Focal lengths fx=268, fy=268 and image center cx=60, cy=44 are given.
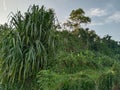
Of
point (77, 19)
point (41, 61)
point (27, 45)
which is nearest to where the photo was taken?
point (41, 61)

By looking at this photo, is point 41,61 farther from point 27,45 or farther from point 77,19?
point 77,19

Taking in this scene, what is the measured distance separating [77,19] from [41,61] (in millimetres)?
5321

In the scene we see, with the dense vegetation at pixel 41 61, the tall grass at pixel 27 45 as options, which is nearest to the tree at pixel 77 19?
the dense vegetation at pixel 41 61

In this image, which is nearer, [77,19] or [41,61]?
[41,61]

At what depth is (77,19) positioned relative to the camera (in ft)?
33.7

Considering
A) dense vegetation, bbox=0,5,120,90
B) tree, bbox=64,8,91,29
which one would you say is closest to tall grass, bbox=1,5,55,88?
dense vegetation, bbox=0,5,120,90

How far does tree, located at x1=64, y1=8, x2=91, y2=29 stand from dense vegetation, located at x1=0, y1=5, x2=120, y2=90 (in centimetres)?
441

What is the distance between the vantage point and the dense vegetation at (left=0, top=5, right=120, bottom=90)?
4.80 meters

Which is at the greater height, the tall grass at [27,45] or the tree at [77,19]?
the tree at [77,19]

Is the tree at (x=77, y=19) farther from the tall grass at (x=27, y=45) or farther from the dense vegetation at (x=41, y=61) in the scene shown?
the tall grass at (x=27, y=45)

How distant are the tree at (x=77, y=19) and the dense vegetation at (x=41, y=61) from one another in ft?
14.5

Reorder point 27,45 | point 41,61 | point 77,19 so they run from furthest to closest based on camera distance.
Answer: point 77,19
point 27,45
point 41,61

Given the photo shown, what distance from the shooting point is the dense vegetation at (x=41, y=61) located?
480 cm

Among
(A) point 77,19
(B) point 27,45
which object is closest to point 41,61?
(B) point 27,45
